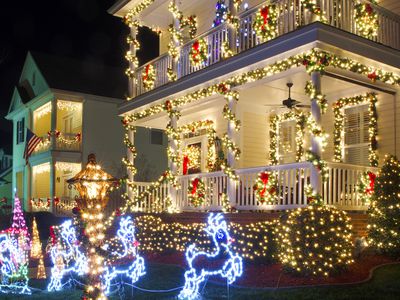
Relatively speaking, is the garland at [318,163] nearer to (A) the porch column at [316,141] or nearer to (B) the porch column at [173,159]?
(A) the porch column at [316,141]

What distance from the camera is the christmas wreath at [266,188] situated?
39.0ft

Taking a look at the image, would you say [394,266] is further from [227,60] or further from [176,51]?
[176,51]

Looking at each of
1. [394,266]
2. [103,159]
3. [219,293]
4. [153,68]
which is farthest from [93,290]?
[103,159]

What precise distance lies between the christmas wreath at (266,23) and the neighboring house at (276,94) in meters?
0.02

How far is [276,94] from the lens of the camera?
14328 mm

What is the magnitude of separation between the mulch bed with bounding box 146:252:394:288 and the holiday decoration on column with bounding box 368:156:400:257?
11.9 inches

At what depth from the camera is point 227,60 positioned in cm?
1277

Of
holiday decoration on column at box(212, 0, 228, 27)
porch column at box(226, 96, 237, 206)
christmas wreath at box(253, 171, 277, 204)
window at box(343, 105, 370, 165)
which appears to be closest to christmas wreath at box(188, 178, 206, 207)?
porch column at box(226, 96, 237, 206)

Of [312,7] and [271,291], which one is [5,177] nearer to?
[312,7]

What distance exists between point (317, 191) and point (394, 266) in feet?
6.42

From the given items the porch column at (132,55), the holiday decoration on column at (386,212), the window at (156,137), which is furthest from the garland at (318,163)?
the window at (156,137)

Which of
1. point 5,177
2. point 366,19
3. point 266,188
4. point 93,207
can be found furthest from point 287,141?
point 5,177

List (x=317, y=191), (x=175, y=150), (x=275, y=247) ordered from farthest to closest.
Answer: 1. (x=175, y=150)
2. (x=275, y=247)
3. (x=317, y=191)

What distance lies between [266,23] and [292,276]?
5511 mm
